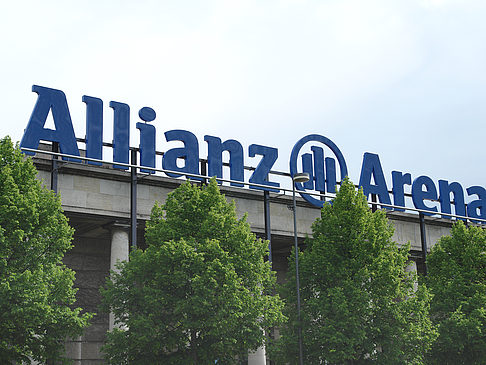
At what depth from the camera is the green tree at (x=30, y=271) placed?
2817 centimetres

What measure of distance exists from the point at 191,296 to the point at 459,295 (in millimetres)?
19524

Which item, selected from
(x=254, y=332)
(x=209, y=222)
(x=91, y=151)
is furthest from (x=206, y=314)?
(x=91, y=151)

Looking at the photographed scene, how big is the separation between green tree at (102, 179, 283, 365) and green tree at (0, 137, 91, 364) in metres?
2.65

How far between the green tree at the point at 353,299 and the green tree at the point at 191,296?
142 inches

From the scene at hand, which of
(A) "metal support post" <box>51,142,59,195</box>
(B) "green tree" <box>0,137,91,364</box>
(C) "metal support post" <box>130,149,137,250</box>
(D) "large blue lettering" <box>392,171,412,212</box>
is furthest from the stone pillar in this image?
(D) "large blue lettering" <box>392,171,412,212</box>

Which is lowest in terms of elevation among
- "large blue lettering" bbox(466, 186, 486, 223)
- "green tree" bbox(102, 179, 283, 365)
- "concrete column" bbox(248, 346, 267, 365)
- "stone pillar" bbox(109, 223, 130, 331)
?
"concrete column" bbox(248, 346, 267, 365)

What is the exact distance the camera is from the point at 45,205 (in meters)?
30.9

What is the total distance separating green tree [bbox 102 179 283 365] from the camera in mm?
31469

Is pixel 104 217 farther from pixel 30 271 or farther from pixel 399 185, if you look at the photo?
pixel 399 185

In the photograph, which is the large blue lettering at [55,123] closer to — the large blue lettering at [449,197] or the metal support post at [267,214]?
the metal support post at [267,214]

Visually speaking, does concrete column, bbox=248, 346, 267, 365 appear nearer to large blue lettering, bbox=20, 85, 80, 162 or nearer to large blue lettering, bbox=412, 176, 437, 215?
large blue lettering, bbox=20, 85, 80, 162

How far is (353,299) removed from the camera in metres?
36.7

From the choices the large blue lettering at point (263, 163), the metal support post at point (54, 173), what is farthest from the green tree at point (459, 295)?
the metal support post at point (54, 173)

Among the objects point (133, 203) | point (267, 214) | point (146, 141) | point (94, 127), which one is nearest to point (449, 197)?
point (267, 214)
